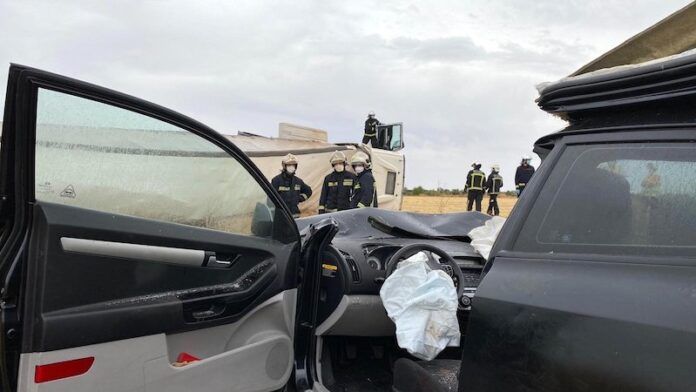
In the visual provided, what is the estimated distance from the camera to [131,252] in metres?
2.25

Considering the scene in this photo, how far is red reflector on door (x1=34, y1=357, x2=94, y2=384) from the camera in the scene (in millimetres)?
1936

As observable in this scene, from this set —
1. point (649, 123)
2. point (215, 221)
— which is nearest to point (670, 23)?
point (649, 123)

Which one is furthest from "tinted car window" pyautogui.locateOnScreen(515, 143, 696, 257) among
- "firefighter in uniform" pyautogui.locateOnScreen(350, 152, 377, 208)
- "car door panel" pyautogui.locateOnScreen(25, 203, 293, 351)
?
"firefighter in uniform" pyautogui.locateOnScreen(350, 152, 377, 208)

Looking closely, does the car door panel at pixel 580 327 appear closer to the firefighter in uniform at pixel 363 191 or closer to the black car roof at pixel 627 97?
the black car roof at pixel 627 97

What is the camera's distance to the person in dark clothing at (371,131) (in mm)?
16438

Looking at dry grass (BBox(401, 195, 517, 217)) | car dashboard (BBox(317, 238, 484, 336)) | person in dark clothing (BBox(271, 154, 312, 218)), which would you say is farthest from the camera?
dry grass (BBox(401, 195, 517, 217))

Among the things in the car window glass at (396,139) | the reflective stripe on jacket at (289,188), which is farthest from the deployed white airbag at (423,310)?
the car window glass at (396,139)

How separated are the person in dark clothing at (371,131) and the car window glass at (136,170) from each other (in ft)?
44.8

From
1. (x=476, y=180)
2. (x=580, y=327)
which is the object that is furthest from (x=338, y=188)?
(x=476, y=180)

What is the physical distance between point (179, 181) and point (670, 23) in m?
2.34

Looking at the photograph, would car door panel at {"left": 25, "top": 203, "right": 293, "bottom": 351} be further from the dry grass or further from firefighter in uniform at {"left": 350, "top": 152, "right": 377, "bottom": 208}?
the dry grass

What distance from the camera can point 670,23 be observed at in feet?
8.83

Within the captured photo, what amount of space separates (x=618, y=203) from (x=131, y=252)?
1757 millimetres

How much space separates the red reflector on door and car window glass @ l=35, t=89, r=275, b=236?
0.55m
